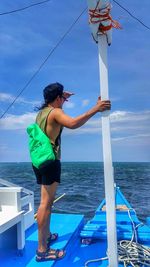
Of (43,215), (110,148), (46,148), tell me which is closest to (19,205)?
(43,215)

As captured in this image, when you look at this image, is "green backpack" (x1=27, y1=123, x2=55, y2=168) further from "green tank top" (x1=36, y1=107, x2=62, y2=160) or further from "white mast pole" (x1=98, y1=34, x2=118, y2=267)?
"white mast pole" (x1=98, y1=34, x2=118, y2=267)

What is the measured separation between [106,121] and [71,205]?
41.9ft

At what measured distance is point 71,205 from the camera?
48.7ft

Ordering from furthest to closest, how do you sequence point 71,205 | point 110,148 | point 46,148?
point 71,205
point 46,148
point 110,148

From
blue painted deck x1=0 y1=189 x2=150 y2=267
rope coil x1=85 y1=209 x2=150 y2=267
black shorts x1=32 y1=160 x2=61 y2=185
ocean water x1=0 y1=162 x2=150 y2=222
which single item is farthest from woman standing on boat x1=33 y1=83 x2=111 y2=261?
ocean water x1=0 y1=162 x2=150 y2=222

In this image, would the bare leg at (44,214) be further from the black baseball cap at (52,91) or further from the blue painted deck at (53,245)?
the black baseball cap at (52,91)

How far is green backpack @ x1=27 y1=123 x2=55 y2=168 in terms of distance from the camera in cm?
306

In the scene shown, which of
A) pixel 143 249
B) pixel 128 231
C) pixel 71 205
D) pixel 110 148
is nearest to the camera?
pixel 110 148

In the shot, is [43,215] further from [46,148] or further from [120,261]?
[120,261]

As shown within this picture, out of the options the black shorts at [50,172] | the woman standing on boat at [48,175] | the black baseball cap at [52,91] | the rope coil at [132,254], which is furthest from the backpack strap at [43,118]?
the rope coil at [132,254]

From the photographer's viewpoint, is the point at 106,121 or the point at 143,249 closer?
the point at 106,121

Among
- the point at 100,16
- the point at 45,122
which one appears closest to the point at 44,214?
the point at 45,122

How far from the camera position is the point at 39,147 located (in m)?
3.10

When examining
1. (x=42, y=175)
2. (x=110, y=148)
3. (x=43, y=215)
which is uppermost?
(x=110, y=148)
